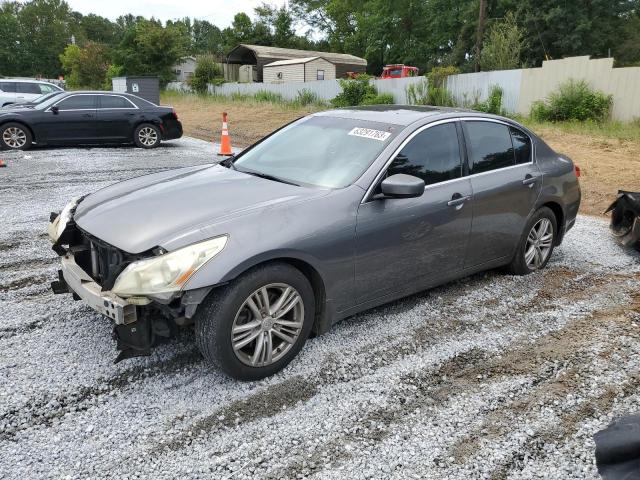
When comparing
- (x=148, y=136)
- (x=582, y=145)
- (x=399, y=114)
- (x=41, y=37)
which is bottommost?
(x=582, y=145)

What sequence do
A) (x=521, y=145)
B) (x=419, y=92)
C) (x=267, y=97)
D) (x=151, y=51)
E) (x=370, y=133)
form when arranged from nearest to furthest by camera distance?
1. (x=370, y=133)
2. (x=521, y=145)
3. (x=419, y=92)
4. (x=267, y=97)
5. (x=151, y=51)

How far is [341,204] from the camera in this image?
11.5ft

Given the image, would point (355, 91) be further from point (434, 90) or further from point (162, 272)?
point (162, 272)

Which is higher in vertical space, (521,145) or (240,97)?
(240,97)

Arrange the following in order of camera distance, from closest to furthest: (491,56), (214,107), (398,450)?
1. (398,450)
2. (491,56)
3. (214,107)

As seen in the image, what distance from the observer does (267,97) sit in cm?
2580

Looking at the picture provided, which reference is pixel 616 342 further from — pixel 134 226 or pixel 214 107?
pixel 214 107

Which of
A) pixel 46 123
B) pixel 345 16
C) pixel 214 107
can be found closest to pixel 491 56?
pixel 214 107

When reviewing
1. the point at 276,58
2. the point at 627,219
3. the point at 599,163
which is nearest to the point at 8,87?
the point at 599,163

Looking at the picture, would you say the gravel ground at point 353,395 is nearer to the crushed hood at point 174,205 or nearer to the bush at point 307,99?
the crushed hood at point 174,205

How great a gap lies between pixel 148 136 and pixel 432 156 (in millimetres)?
11113

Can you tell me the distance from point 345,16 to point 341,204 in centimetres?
7155

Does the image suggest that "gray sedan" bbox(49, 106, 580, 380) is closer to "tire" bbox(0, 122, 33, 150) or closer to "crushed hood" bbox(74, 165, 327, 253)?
"crushed hood" bbox(74, 165, 327, 253)

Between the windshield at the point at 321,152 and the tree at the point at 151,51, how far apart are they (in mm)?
38548
